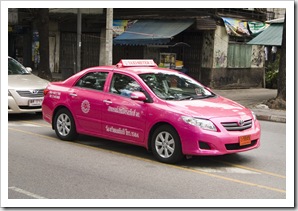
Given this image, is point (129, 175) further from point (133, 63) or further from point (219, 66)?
point (219, 66)

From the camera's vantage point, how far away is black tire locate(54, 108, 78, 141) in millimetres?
8414

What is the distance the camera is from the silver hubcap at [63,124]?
849 cm

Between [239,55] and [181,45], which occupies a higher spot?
[181,45]

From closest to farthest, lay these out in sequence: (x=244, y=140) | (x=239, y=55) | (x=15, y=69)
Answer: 1. (x=244, y=140)
2. (x=15, y=69)
3. (x=239, y=55)

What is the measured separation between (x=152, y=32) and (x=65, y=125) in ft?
39.2

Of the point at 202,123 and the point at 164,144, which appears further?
the point at 164,144

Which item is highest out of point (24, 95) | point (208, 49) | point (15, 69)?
point (208, 49)

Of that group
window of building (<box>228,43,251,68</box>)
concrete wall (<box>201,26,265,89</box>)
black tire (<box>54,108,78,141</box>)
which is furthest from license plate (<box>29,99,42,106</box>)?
window of building (<box>228,43,251,68</box>)

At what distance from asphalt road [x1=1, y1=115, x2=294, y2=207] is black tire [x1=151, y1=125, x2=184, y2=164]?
135mm

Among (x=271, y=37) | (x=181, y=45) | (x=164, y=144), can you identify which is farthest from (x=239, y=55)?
(x=164, y=144)

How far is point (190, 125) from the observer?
6543mm

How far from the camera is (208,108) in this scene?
22.6 feet

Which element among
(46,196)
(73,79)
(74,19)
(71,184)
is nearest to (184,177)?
(71,184)

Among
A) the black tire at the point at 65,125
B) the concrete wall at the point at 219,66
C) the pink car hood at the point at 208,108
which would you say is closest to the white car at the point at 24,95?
the black tire at the point at 65,125
